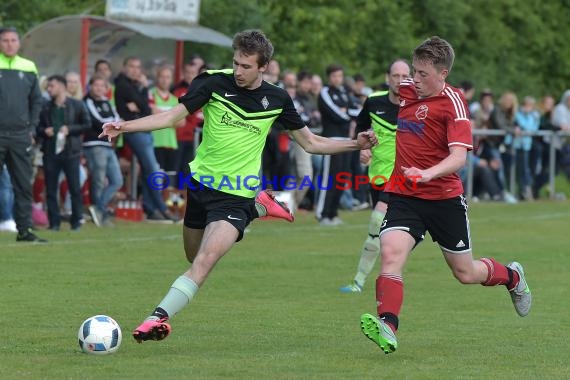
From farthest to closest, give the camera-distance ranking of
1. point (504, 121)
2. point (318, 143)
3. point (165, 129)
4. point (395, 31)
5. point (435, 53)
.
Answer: point (395, 31)
point (504, 121)
point (165, 129)
point (318, 143)
point (435, 53)

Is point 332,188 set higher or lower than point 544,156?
higher

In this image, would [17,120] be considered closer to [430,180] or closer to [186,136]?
[186,136]

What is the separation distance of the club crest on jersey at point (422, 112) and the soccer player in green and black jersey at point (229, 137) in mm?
612

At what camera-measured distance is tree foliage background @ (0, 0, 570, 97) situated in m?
28.1

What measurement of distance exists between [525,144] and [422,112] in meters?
18.8

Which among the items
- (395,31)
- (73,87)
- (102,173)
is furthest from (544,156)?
(73,87)

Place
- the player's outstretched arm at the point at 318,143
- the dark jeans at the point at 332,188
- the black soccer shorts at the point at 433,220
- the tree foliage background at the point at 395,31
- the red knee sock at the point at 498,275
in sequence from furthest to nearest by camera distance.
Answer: the tree foliage background at the point at 395,31 < the dark jeans at the point at 332,188 < the player's outstretched arm at the point at 318,143 < the red knee sock at the point at 498,275 < the black soccer shorts at the point at 433,220

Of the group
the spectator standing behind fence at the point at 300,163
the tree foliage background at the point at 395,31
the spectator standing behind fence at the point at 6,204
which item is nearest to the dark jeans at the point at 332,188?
the spectator standing behind fence at the point at 300,163

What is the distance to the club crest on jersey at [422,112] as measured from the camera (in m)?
9.55

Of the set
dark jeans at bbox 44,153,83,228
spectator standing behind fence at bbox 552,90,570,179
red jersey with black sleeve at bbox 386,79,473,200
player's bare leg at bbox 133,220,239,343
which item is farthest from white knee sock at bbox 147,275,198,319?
spectator standing behind fence at bbox 552,90,570,179

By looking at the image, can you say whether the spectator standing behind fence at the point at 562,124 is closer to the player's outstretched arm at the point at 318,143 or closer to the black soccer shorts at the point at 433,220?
the player's outstretched arm at the point at 318,143

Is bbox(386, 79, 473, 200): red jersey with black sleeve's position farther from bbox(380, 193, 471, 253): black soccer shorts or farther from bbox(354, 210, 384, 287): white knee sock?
bbox(354, 210, 384, 287): white knee sock

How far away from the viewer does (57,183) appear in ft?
60.1

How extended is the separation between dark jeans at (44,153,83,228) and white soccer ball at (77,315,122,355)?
9378 millimetres
